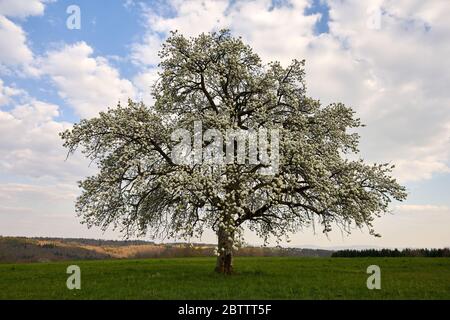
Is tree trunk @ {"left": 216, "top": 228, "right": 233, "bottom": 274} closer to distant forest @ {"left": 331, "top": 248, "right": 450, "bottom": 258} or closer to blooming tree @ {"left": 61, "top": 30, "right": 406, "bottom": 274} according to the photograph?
blooming tree @ {"left": 61, "top": 30, "right": 406, "bottom": 274}

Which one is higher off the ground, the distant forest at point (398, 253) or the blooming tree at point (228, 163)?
the blooming tree at point (228, 163)

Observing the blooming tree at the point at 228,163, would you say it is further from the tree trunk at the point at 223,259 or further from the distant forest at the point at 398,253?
the distant forest at the point at 398,253

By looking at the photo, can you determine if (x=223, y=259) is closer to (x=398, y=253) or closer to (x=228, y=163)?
(x=228, y=163)

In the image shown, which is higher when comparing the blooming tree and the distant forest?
the blooming tree

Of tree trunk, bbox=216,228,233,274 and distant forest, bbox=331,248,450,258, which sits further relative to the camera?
distant forest, bbox=331,248,450,258

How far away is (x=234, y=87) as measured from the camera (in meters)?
33.2

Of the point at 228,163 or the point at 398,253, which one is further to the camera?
the point at 398,253

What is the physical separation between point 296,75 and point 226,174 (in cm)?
1023

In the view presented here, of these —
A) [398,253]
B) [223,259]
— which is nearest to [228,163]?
[223,259]

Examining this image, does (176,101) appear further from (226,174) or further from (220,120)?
(226,174)

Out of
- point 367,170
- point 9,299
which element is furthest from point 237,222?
point 9,299

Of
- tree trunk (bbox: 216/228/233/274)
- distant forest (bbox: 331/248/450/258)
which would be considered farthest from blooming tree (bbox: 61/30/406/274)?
distant forest (bbox: 331/248/450/258)

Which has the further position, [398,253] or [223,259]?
[398,253]

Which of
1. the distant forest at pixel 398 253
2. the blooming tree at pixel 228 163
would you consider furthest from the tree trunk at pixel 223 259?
the distant forest at pixel 398 253
